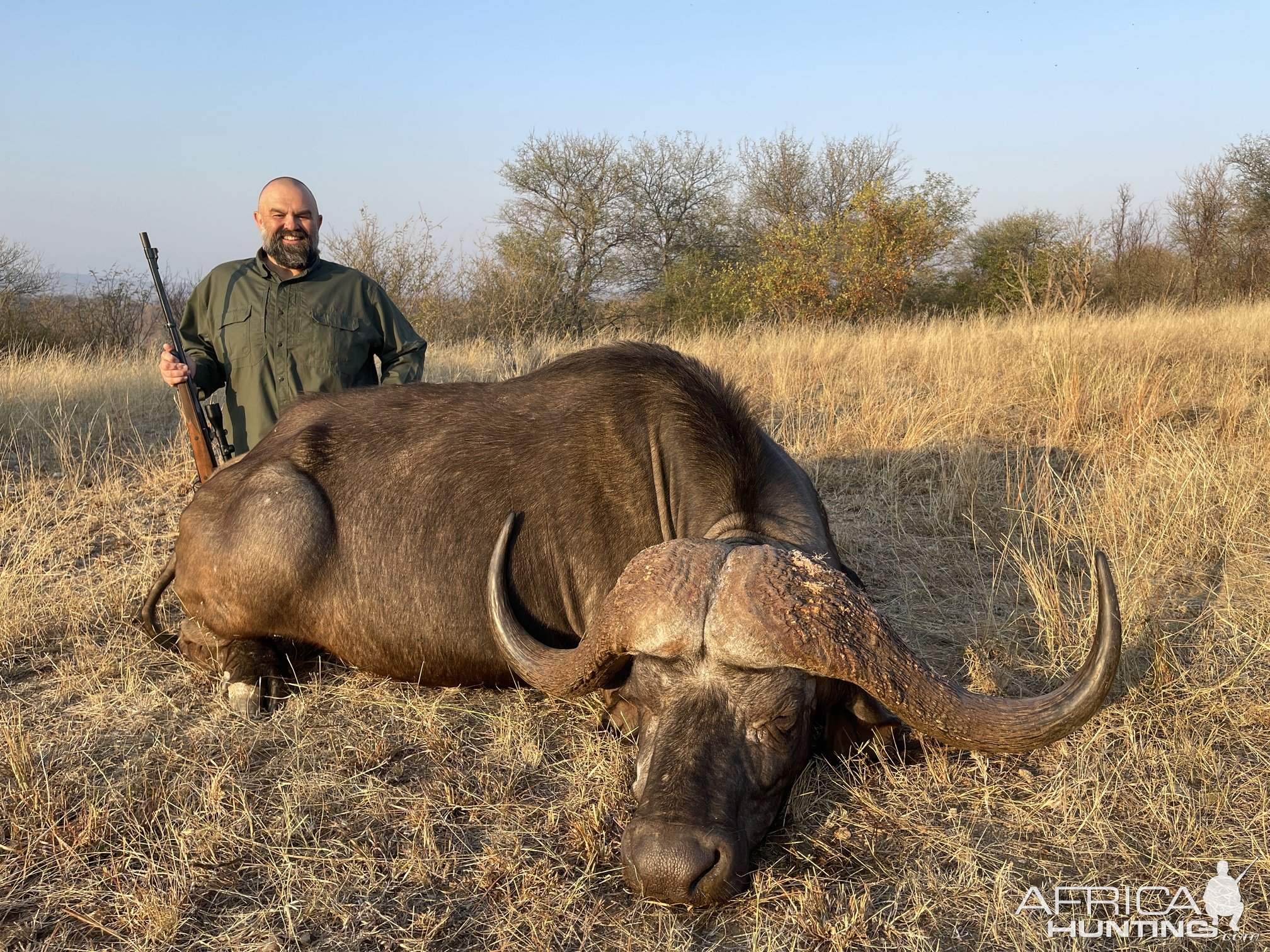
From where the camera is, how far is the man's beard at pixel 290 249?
5809 millimetres

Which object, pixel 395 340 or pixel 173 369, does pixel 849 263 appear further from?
pixel 173 369

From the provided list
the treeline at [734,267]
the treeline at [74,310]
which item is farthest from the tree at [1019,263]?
the treeline at [74,310]

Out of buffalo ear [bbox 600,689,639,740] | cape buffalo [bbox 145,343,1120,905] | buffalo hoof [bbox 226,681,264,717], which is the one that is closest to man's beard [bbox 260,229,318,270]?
cape buffalo [bbox 145,343,1120,905]

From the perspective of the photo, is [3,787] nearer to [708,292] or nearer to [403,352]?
[403,352]

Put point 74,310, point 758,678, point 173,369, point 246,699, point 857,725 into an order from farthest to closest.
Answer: point 74,310 < point 173,369 < point 246,699 < point 857,725 < point 758,678

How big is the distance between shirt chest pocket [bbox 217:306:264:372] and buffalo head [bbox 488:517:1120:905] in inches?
148

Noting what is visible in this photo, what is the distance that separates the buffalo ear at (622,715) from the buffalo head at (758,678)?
411 millimetres

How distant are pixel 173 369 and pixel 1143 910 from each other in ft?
17.3

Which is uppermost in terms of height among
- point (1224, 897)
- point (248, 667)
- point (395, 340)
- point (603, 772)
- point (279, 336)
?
point (279, 336)

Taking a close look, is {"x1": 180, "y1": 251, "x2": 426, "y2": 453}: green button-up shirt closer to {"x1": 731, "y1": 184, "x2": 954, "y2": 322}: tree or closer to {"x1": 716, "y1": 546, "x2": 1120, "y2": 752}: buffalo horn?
{"x1": 716, "y1": 546, "x2": 1120, "y2": 752}: buffalo horn

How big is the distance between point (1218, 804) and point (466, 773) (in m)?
2.62

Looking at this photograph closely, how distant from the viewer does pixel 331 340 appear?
5730mm

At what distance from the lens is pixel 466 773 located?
338cm

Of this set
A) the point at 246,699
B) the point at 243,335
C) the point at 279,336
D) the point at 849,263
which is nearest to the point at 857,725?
the point at 246,699
